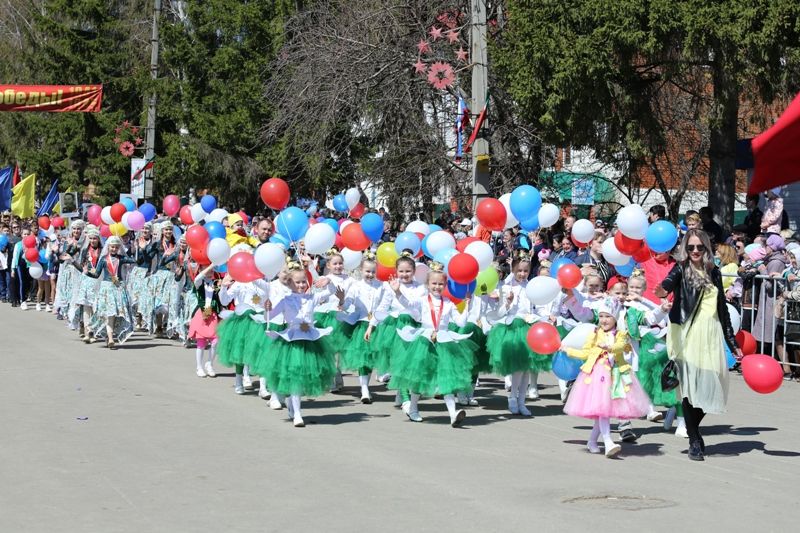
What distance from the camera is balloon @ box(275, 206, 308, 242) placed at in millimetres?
13383

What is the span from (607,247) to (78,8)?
31294 millimetres

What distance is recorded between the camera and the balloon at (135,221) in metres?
19.7

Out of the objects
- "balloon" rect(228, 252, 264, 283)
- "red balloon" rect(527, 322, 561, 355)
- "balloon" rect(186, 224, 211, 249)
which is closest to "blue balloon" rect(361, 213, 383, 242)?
"balloon" rect(228, 252, 264, 283)

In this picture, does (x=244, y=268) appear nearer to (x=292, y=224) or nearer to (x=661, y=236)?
(x=292, y=224)

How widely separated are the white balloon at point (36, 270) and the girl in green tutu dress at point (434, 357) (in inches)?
637

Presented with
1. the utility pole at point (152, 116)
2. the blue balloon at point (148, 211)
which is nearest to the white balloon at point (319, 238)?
the blue balloon at point (148, 211)

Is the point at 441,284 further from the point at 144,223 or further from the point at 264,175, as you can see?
the point at 264,175

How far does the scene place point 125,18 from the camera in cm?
4262

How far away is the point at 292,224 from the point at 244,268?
1814 millimetres

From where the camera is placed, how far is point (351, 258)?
13781mm

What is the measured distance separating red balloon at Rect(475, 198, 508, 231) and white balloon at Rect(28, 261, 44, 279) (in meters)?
15.2

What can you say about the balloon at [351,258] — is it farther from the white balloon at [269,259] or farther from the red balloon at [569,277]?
the red balloon at [569,277]

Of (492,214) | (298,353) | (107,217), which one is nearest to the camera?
(298,353)

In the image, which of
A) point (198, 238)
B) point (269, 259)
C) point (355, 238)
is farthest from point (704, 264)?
point (198, 238)
